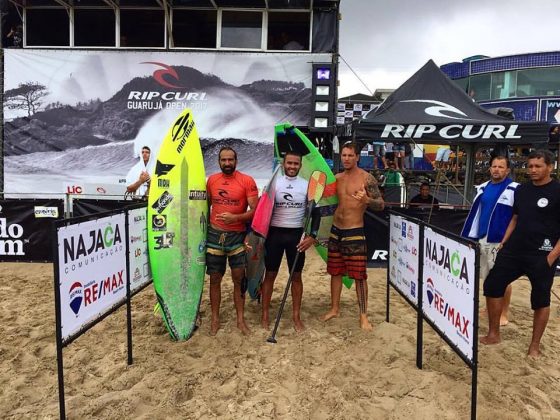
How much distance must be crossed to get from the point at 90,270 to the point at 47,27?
8.11 m

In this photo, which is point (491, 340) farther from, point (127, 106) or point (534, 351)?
point (127, 106)

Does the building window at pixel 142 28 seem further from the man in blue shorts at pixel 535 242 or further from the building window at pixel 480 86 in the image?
the building window at pixel 480 86

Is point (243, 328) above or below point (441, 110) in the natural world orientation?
below

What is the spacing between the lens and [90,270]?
264 centimetres

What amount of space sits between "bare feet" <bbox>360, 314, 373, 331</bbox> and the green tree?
25.2 ft

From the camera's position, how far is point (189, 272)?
3.75 m

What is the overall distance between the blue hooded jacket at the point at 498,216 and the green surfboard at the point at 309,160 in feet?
4.33

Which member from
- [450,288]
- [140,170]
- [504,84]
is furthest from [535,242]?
[504,84]

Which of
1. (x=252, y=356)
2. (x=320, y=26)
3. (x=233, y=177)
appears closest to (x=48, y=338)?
(x=252, y=356)

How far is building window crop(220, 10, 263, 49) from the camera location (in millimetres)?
8570

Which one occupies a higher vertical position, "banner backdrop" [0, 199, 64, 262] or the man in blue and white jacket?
the man in blue and white jacket

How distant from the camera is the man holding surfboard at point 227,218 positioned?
12.2 feet

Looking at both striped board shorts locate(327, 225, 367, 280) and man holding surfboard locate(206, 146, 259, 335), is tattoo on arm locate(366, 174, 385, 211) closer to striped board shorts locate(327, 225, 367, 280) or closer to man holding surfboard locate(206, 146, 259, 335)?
striped board shorts locate(327, 225, 367, 280)

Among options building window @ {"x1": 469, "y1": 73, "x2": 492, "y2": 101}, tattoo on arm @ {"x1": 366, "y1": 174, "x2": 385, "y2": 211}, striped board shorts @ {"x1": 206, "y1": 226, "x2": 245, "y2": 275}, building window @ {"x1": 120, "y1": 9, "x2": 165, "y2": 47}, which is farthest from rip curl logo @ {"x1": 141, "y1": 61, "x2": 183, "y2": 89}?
building window @ {"x1": 469, "y1": 73, "x2": 492, "y2": 101}
